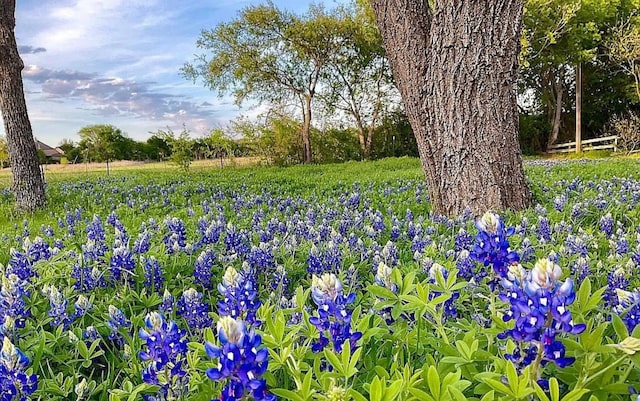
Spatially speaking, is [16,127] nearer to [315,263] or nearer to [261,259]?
[261,259]

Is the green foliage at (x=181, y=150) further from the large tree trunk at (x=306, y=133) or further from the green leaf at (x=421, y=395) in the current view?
the green leaf at (x=421, y=395)

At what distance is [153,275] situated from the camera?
265 cm

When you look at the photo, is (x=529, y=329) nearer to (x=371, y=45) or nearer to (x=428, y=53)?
(x=428, y=53)

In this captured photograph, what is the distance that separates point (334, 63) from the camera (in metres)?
28.4

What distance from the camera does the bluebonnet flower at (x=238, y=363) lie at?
0.98 m

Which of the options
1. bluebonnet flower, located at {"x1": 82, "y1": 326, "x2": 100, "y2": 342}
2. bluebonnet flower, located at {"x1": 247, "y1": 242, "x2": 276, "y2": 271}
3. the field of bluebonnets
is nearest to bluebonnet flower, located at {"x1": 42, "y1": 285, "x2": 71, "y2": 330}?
the field of bluebonnets

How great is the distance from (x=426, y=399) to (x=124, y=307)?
176cm

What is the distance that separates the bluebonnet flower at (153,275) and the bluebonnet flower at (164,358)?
1295 mm

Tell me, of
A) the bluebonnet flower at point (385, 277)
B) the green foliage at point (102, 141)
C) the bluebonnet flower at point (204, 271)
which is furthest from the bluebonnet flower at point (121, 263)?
the green foliage at point (102, 141)

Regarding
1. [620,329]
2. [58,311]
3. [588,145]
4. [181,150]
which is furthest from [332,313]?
[588,145]

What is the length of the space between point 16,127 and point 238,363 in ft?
29.0

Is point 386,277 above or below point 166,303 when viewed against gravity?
above

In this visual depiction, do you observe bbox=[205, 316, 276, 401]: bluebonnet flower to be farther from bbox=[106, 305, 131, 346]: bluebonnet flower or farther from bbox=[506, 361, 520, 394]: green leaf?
bbox=[106, 305, 131, 346]: bluebonnet flower

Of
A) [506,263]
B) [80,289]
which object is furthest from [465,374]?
[80,289]
